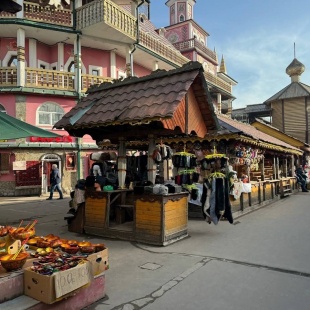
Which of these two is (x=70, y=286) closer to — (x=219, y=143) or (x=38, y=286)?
(x=38, y=286)

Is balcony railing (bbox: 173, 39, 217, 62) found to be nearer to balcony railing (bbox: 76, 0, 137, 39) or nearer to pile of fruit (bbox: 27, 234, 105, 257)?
balcony railing (bbox: 76, 0, 137, 39)

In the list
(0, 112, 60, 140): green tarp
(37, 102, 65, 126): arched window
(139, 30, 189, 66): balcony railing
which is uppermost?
(139, 30, 189, 66): balcony railing

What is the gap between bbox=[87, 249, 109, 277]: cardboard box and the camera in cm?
378

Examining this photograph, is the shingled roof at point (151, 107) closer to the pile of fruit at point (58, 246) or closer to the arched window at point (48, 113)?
the pile of fruit at point (58, 246)

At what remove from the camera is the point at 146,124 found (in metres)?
6.98

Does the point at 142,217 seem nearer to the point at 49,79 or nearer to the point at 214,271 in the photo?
the point at 214,271

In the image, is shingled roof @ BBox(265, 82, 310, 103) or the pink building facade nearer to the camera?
the pink building facade

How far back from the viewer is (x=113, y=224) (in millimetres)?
7574

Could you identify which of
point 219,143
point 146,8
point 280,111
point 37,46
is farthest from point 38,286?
point 280,111

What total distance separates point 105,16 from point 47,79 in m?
5.13

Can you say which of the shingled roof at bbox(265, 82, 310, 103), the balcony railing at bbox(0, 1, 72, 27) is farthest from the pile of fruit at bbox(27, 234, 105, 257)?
the shingled roof at bbox(265, 82, 310, 103)

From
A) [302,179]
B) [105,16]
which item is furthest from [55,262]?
[302,179]

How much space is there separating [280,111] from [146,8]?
61.1ft

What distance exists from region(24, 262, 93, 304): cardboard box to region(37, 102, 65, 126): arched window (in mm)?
16027
